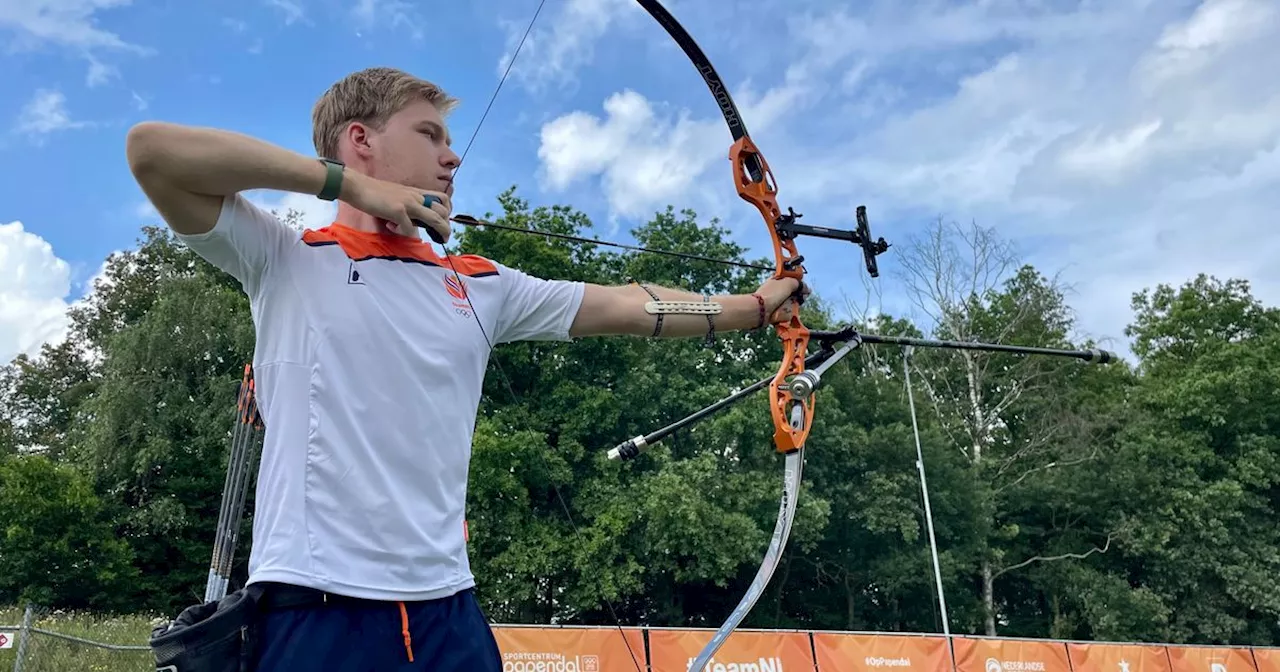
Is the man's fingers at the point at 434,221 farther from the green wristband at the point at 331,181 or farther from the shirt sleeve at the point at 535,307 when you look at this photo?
the shirt sleeve at the point at 535,307

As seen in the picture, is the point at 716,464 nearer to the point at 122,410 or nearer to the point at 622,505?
the point at 622,505

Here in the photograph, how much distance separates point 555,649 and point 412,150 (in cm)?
805

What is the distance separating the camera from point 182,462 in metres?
21.9

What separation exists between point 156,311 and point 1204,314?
95.3ft

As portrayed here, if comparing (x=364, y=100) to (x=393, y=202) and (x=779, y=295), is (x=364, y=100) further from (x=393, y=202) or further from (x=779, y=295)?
(x=779, y=295)

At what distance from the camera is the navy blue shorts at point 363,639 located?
4.28 ft

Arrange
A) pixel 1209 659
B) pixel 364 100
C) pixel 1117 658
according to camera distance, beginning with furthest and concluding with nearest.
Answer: pixel 1209 659 → pixel 1117 658 → pixel 364 100

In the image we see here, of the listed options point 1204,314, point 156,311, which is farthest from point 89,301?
point 1204,314

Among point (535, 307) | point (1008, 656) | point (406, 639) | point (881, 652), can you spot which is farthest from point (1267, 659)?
point (406, 639)

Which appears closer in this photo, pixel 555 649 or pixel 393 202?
pixel 393 202

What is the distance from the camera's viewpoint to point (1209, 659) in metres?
12.7

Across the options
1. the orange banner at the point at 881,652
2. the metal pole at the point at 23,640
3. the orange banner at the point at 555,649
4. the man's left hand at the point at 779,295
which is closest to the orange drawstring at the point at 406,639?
the man's left hand at the point at 779,295

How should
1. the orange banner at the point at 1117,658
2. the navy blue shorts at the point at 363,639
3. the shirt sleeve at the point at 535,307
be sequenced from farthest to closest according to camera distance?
the orange banner at the point at 1117,658 → the shirt sleeve at the point at 535,307 → the navy blue shorts at the point at 363,639

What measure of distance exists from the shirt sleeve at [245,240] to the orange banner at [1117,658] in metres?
12.4
